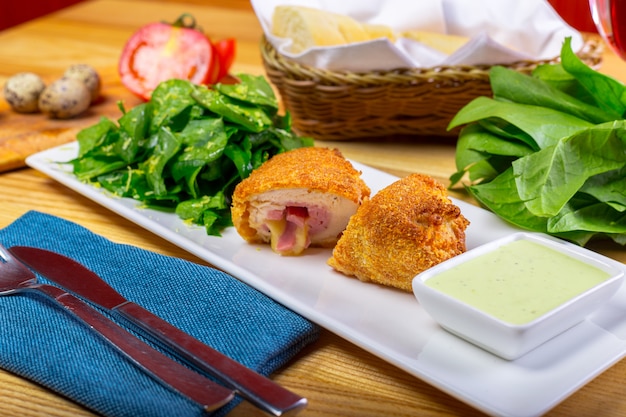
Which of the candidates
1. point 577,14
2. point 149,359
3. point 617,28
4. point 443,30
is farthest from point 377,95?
point 577,14

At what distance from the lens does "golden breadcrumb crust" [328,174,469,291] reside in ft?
5.80

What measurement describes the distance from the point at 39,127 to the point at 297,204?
1.47 meters

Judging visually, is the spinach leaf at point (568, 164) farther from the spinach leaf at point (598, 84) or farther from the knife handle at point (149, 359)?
the knife handle at point (149, 359)

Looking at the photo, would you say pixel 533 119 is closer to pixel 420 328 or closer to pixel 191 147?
pixel 420 328

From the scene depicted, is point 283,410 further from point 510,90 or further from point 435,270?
point 510,90

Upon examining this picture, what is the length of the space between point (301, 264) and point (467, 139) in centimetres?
70

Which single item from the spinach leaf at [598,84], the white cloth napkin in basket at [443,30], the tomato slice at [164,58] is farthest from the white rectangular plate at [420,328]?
the tomato slice at [164,58]

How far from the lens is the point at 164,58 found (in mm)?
3258

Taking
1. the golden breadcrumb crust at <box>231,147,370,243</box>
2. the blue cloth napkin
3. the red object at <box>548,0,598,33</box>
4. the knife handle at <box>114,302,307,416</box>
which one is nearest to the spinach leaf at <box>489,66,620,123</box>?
the golden breadcrumb crust at <box>231,147,370,243</box>

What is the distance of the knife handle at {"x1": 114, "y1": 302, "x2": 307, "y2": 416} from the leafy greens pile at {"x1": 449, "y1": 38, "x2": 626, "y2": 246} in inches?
34.3

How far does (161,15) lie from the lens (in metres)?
4.77

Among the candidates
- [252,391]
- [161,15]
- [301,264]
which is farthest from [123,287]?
[161,15]

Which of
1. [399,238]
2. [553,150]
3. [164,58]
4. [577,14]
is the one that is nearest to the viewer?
[399,238]

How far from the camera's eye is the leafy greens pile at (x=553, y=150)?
194cm
